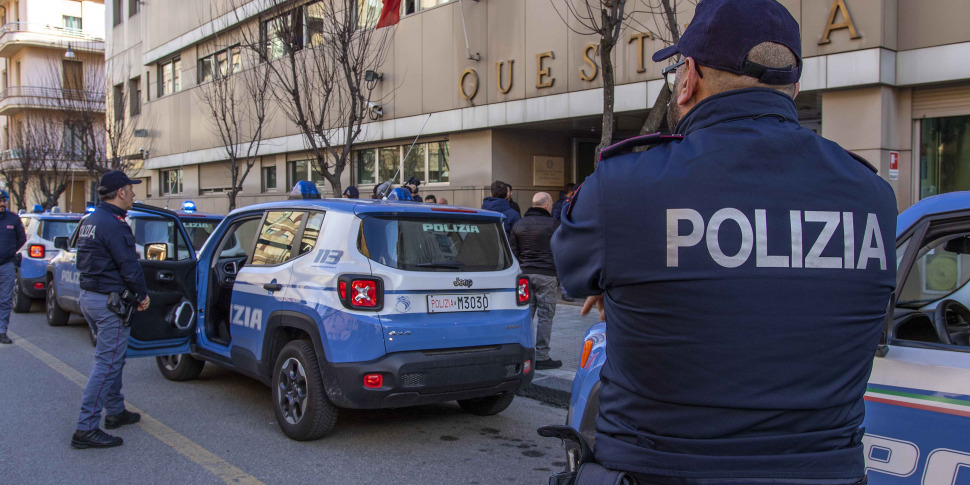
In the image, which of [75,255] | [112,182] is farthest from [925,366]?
[75,255]

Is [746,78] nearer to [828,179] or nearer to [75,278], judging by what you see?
[828,179]

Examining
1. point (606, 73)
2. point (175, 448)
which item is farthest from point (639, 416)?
point (606, 73)

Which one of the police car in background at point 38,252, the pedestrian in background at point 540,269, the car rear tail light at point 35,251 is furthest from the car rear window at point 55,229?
the pedestrian in background at point 540,269

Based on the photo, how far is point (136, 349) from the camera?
20.1 feet

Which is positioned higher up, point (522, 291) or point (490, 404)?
point (522, 291)

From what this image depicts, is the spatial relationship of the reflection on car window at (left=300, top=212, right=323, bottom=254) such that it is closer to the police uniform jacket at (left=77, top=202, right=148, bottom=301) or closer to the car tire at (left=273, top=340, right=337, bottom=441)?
the car tire at (left=273, top=340, right=337, bottom=441)

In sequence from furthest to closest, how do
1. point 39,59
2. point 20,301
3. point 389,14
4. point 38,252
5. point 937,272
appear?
point 39,59 < point 389,14 < point 20,301 < point 38,252 < point 937,272

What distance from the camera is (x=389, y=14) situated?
15.8 m

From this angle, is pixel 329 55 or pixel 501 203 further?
pixel 329 55

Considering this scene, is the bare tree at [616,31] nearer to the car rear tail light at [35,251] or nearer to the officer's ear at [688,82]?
the officer's ear at [688,82]

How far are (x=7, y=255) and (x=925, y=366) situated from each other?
33.8 feet

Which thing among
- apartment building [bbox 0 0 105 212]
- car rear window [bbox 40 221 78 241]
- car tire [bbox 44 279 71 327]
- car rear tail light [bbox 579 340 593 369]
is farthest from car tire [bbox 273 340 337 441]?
apartment building [bbox 0 0 105 212]

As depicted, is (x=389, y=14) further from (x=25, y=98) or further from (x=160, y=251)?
(x=25, y=98)

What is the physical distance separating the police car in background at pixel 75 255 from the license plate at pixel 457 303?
451 centimetres
